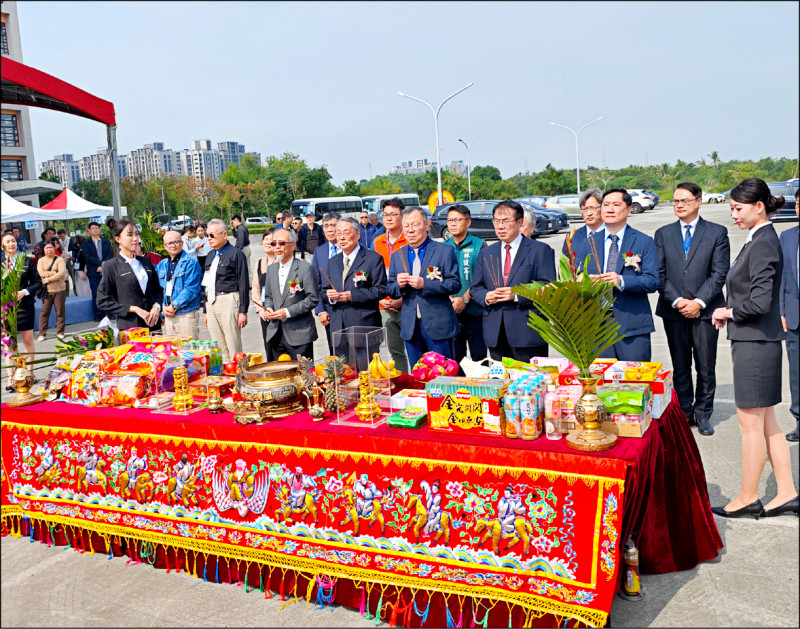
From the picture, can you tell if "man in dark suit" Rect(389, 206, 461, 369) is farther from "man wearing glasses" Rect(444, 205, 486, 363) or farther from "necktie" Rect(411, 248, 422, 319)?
"man wearing glasses" Rect(444, 205, 486, 363)

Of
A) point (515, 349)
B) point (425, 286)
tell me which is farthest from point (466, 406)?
point (425, 286)

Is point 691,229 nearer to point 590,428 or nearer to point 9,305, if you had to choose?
point 590,428

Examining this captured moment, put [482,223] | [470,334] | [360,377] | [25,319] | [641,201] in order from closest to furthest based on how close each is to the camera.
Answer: [360,377]
[470,334]
[25,319]
[482,223]
[641,201]

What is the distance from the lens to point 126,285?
223 inches

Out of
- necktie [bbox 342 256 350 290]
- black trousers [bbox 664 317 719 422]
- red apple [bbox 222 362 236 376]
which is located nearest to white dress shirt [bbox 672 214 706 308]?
black trousers [bbox 664 317 719 422]

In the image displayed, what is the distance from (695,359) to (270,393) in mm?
3220

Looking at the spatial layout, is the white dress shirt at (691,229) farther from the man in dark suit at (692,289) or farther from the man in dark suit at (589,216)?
the man in dark suit at (589,216)

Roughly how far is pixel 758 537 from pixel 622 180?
57454mm

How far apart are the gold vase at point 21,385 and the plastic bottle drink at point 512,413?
2609 millimetres

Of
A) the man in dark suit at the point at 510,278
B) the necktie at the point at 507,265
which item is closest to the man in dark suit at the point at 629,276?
the man in dark suit at the point at 510,278

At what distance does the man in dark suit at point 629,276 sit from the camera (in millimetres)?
4559

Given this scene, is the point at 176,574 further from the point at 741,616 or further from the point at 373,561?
the point at 741,616

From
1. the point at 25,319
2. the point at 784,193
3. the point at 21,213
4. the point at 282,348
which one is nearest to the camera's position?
the point at 282,348

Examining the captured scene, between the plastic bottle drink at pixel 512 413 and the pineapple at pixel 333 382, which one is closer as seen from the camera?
the plastic bottle drink at pixel 512 413
